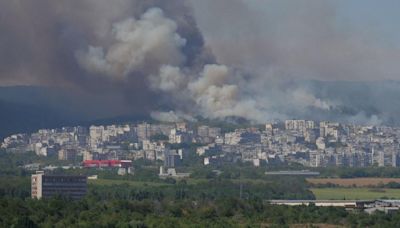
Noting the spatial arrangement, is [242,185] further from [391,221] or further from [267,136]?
[267,136]

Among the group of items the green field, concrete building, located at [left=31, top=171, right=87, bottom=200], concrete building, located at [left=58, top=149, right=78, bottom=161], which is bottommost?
the green field

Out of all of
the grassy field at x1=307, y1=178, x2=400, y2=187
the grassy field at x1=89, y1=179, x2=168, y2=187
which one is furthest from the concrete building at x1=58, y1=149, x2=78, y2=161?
the grassy field at x1=307, y1=178, x2=400, y2=187

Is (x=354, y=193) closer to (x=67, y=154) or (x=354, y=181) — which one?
(x=354, y=181)

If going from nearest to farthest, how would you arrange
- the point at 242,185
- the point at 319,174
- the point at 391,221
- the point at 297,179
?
the point at 391,221, the point at 242,185, the point at 297,179, the point at 319,174

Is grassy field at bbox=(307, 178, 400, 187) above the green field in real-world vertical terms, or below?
above

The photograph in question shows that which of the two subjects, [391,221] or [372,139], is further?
[372,139]

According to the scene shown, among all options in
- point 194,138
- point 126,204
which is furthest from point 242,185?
point 194,138

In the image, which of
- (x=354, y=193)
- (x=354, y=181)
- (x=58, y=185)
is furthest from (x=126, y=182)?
(x=354, y=181)

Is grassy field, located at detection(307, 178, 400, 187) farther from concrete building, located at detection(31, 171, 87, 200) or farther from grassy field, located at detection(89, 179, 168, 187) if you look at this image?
concrete building, located at detection(31, 171, 87, 200)
